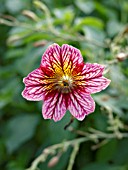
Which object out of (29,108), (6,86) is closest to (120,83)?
(29,108)

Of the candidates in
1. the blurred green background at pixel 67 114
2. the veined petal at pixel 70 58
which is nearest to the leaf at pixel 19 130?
the blurred green background at pixel 67 114

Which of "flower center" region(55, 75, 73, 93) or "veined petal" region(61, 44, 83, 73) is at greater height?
"veined petal" region(61, 44, 83, 73)

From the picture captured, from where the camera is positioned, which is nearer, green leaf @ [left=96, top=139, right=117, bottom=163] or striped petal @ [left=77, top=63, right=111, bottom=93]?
striped petal @ [left=77, top=63, right=111, bottom=93]

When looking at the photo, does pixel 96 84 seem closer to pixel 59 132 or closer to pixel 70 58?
pixel 70 58

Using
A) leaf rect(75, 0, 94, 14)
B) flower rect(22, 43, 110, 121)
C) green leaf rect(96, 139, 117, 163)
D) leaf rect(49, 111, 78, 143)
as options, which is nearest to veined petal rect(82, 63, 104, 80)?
flower rect(22, 43, 110, 121)

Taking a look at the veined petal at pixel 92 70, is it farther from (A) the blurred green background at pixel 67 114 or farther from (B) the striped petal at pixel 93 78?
(A) the blurred green background at pixel 67 114

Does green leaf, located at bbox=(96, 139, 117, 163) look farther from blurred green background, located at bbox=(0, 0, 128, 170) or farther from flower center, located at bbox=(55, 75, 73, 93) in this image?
flower center, located at bbox=(55, 75, 73, 93)

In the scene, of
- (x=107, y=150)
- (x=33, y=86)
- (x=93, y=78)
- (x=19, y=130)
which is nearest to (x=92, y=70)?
(x=93, y=78)
